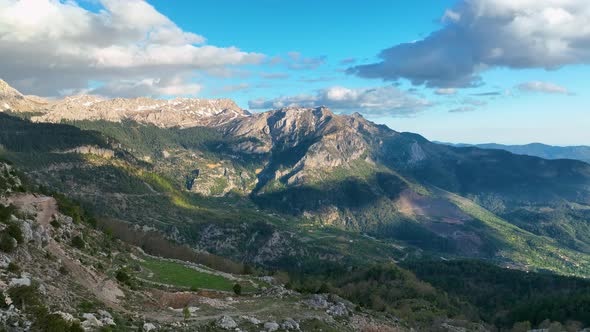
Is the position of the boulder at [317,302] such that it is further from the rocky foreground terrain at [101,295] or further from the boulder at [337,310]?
the boulder at [337,310]

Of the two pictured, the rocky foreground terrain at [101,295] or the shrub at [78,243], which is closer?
the rocky foreground terrain at [101,295]

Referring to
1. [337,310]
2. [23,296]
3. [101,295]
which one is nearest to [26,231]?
[101,295]

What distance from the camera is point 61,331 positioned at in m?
29.0

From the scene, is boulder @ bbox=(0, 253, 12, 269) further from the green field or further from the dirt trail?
the green field

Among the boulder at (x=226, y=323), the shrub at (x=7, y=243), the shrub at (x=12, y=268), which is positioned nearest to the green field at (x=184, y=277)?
the boulder at (x=226, y=323)

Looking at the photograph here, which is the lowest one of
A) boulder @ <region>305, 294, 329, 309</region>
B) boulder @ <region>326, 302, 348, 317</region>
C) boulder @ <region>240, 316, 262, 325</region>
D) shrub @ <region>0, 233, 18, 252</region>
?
boulder @ <region>326, 302, 348, 317</region>

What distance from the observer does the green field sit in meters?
74.9

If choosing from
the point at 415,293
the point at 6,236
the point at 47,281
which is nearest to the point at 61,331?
the point at 47,281

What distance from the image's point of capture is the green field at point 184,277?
74938 millimetres

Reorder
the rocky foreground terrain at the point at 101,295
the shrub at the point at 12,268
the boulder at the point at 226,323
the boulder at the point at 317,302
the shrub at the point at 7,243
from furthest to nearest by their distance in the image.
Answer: the boulder at the point at 317,302 → the boulder at the point at 226,323 → the shrub at the point at 7,243 → the shrub at the point at 12,268 → the rocky foreground terrain at the point at 101,295

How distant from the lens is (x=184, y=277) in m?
80.5

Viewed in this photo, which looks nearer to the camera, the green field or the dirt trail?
the dirt trail

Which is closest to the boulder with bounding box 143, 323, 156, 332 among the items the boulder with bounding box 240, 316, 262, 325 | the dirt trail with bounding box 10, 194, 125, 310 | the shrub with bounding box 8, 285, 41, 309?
the dirt trail with bounding box 10, 194, 125, 310

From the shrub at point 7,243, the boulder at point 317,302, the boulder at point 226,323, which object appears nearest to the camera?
the shrub at point 7,243
